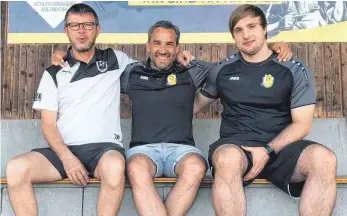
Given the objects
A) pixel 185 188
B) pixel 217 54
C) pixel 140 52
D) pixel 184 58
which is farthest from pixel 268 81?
pixel 140 52

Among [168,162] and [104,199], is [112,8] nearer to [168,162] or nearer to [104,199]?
[168,162]

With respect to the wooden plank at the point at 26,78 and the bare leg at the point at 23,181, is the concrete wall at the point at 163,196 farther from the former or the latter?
the wooden plank at the point at 26,78

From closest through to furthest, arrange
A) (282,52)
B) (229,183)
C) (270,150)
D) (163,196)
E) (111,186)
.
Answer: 1. (229,183)
2. (111,186)
3. (270,150)
4. (163,196)
5. (282,52)

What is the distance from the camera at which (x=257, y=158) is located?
2656 millimetres

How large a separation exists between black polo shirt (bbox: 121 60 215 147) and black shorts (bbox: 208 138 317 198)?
13.2 inches

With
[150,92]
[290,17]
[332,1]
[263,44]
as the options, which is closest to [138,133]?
[150,92]

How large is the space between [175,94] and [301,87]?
2.45ft

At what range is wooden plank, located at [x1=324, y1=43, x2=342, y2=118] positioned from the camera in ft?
13.0

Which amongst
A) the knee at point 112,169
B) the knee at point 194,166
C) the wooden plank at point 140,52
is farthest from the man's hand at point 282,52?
the wooden plank at point 140,52

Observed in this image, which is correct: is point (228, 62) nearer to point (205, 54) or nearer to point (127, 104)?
point (205, 54)

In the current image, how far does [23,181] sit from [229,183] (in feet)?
3.62

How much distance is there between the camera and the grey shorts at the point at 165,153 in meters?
2.85

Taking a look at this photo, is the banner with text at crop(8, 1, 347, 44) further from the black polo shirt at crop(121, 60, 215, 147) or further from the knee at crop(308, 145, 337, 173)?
the knee at crop(308, 145, 337, 173)

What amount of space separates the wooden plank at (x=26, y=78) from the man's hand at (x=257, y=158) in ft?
6.68
